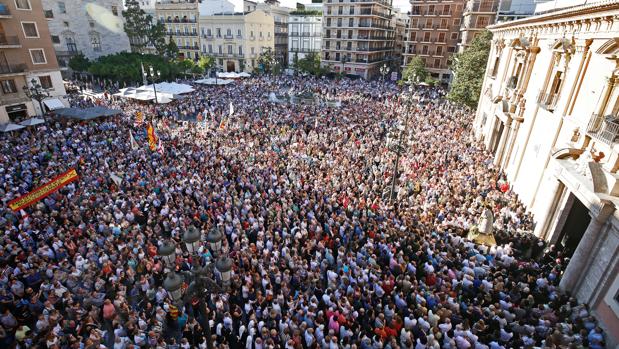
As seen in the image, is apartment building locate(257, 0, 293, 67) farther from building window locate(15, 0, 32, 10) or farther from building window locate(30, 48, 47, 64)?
building window locate(15, 0, 32, 10)

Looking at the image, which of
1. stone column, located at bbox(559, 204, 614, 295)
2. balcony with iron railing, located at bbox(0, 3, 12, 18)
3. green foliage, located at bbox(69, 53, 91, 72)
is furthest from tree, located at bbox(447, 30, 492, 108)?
green foliage, located at bbox(69, 53, 91, 72)

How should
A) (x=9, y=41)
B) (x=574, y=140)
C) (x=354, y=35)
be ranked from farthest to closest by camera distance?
(x=354, y=35) → (x=9, y=41) → (x=574, y=140)

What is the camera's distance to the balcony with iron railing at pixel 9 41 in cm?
2433

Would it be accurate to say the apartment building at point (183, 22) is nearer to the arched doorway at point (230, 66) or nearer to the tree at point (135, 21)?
the arched doorway at point (230, 66)

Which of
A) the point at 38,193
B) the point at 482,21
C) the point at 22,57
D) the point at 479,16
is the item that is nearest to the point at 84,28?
the point at 22,57

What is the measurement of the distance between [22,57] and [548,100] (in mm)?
35472

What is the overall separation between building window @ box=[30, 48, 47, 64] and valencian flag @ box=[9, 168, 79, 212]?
21.5 meters

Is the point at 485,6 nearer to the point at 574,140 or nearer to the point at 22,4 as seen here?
the point at 574,140

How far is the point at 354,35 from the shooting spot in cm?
5484

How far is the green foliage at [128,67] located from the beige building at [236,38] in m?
14.6

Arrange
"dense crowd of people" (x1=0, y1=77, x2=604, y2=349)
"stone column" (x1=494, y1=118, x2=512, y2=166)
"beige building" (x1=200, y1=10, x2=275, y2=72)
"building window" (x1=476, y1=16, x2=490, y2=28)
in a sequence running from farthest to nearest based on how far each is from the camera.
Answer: "beige building" (x1=200, y1=10, x2=275, y2=72) → "building window" (x1=476, y1=16, x2=490, y2=28) → "stone column" (x1=494, y1=118, x2=512, y2=166) → "dense crowd of people" (x1=0, y1=77, x2=604, y2=349)

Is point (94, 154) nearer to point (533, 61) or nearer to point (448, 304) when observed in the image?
point (448, 304)

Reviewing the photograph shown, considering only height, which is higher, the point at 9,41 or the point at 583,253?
the point at 9,41

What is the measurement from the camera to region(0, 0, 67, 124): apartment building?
24.7 m
